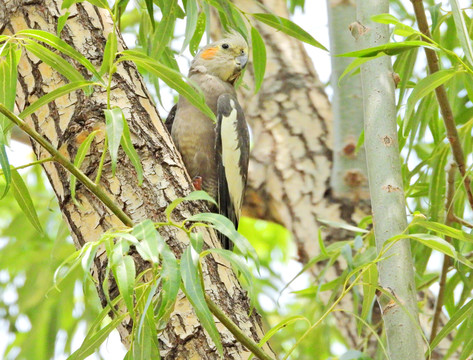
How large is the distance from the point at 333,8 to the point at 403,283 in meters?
1.95

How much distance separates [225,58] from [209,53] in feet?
0.22

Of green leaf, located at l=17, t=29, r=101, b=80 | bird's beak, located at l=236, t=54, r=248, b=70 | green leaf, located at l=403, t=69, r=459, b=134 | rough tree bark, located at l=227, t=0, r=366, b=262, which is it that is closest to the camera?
green leaf, located at l=17, t=29, r=101, b=80

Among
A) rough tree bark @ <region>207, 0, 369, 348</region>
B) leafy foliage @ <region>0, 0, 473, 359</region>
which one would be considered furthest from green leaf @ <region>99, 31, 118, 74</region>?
rough tree bark @ <region>207, 0, 369, 348</region>

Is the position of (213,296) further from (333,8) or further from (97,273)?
(333,8)

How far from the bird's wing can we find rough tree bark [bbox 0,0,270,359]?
0.71 m

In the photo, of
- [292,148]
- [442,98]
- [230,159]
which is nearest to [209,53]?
[292,148]

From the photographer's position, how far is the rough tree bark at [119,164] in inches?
53.7

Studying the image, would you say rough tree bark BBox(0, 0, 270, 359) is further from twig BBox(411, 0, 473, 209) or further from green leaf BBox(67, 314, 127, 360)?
twig BBox(411, 0, 473, 209)

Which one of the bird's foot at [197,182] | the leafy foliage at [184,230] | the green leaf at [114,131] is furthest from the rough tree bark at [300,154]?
the green leaf at [114,131]

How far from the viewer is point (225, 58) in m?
2.80

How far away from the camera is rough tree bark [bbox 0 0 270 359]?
136 cm

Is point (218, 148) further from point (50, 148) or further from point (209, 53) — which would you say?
point (50, 148)

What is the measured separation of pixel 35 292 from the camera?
2703mm

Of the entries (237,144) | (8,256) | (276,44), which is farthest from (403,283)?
(276,44)
